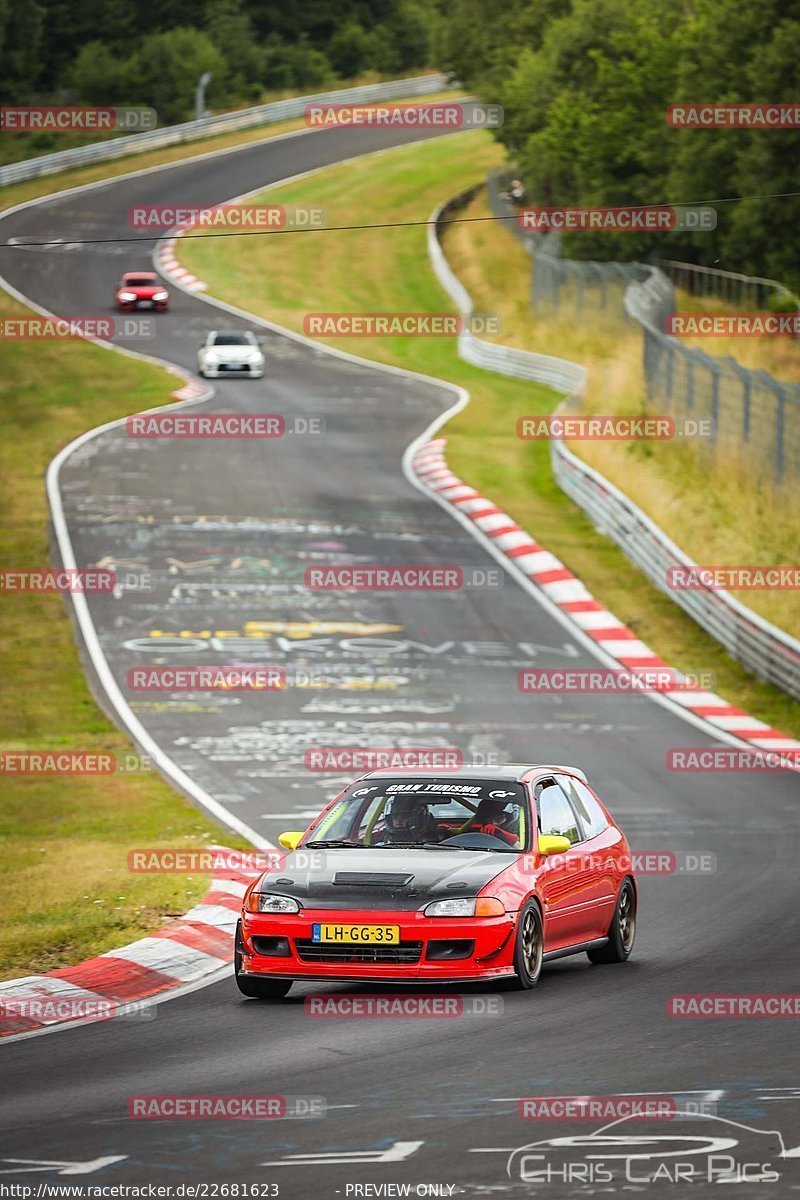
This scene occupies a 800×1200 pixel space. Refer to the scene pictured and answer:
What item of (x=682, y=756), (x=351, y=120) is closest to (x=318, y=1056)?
(x=682, y=756)

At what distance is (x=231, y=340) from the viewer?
4962 cm

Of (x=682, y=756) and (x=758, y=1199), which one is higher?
(x=758, y=1199)

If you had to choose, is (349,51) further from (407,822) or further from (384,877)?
(384,877)

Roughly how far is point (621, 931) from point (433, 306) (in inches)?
2018

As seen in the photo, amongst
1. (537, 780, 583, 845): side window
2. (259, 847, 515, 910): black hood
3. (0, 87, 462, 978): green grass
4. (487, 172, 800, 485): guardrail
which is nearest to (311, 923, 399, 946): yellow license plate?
(259, 847, 515, 910): black hood

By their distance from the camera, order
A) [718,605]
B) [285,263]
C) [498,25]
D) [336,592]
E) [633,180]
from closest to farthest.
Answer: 1. [718,605]
2. [336,592]
3. [633,180]
4. [285,263]
5. [498,25]

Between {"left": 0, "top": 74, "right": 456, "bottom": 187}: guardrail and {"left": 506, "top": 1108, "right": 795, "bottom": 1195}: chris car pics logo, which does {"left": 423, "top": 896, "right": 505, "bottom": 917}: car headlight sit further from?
{"left": 0, "top": 74, "right": 456, "bottom": 187}: guardrail

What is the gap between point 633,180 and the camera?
5503cm

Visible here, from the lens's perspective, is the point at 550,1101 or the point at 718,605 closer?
the point at 550,1101

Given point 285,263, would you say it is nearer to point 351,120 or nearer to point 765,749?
point 351,120

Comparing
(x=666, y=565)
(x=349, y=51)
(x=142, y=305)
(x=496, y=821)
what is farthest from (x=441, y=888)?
(x=349, y=51)

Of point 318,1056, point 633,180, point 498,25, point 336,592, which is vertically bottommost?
point 336,592

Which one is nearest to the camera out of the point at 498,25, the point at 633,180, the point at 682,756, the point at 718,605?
the point at 682,756

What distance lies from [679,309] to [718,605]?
22.5m
